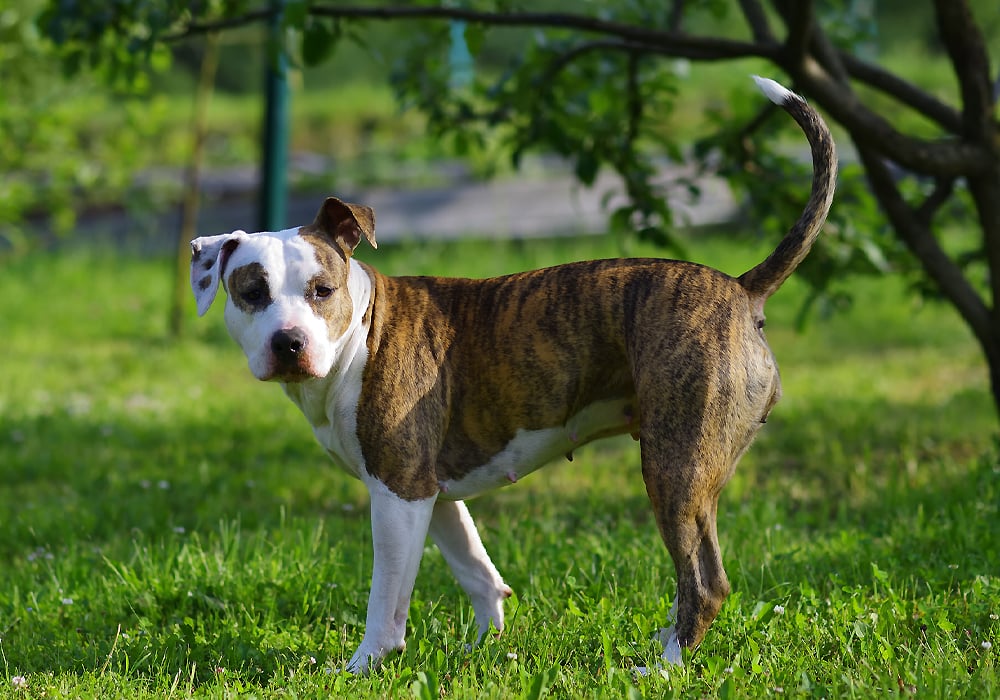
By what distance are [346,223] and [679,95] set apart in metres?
2.44

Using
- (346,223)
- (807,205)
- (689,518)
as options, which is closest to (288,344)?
(346,223)

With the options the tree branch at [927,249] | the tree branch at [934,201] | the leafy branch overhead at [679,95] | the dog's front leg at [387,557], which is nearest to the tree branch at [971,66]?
the leafy branch overhead at [679,95]

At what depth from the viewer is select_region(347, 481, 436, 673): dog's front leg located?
10.5ft

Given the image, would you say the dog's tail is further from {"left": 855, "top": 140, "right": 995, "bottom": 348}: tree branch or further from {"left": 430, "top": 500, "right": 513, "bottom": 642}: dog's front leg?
{"left": 855, "top": 140, "right": 995, "bottom": 348}: tree branch

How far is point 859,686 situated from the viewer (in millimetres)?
2912

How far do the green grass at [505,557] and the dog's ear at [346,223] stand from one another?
115cm

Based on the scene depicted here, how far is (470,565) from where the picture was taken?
354cm

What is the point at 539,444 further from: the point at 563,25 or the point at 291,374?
the point at 563,25

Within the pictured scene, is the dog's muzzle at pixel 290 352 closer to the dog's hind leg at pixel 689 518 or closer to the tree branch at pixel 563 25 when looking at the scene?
the dog's hind leg at pixel 689 518

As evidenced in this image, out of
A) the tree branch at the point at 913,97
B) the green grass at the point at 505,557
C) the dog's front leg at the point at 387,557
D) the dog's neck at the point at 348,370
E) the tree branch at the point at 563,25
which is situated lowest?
the green grass at the point at 505,557

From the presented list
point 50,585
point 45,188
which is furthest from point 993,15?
point 50,585

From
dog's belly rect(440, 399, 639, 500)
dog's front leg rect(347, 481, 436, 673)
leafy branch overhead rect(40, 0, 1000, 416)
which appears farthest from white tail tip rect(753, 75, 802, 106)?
dog's front leg rect(347, 481, 436, 673)

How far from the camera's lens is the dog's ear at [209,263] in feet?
10.5

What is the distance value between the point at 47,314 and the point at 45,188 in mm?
1101
